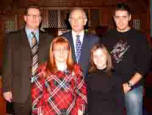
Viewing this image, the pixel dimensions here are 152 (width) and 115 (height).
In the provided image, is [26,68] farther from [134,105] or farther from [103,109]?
[134,105]

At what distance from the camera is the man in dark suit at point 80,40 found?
2941mm

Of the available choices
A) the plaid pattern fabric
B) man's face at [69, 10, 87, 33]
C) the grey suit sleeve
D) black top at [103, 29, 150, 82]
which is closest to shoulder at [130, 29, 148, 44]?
black top at [103, 29, 150, 82]

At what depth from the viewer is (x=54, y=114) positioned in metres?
2.55

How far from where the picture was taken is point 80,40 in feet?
9.89

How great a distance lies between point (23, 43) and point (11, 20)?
3.86 m

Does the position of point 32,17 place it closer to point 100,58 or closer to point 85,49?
point 85,49

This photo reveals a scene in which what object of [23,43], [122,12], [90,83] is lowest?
[90,83]

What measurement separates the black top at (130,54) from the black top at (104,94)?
0.61 ft

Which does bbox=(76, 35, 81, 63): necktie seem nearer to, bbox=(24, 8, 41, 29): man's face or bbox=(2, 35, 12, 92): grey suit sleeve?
bbox=(24, 8, 41, 29): man's face

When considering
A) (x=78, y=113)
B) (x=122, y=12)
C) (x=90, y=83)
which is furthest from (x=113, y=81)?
(x=122, y=12)

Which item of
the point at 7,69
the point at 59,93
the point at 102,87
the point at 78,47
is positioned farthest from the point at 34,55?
the point at 102,87

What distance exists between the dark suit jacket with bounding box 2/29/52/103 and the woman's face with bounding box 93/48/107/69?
0.51 metres

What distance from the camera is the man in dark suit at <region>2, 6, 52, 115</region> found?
2936 millimetres

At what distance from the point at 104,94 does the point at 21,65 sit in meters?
0.80
